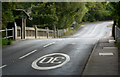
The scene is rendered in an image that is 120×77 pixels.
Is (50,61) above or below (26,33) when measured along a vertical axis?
below

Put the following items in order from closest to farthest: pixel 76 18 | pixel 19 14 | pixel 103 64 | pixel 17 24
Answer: pixel 103 64
pixel 17 24
pixel 19 14
pixel 76 18

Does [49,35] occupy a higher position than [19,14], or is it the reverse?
[19,14]

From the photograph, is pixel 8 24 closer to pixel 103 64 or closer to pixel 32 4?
pixel 103 64

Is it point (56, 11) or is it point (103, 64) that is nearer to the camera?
point (103, 64)

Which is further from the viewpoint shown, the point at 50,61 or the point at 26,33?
the point at 26,33

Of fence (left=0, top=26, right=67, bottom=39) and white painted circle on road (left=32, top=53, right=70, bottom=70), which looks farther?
fence (left=0, top=26, right=67, bottom=39)

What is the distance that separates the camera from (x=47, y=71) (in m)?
11.2

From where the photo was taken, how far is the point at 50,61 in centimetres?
1360

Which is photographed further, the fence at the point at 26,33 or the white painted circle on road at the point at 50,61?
the fence at the point at 26,33

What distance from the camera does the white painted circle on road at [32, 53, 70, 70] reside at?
40.2ft

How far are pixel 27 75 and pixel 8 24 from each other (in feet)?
55.6

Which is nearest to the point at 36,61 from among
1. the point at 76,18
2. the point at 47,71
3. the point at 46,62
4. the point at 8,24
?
the point at 46,62

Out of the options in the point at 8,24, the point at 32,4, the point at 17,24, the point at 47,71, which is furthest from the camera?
the point at 32,4

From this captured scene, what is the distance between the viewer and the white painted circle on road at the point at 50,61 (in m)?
12.2
